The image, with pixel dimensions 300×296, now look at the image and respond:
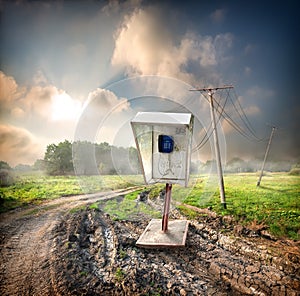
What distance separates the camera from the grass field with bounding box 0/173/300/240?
394 cm

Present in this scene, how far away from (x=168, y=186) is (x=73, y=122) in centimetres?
234

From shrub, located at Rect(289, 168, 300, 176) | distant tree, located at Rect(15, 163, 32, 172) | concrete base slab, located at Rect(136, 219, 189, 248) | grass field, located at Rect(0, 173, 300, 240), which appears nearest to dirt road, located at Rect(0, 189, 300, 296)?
concrete base slab, located at Rect(136, 219, 189, 248)

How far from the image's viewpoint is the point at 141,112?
11.1 feet

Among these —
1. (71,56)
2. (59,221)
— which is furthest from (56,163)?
(71,56)

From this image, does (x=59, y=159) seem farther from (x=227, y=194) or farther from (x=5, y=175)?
(x=227, y=194)

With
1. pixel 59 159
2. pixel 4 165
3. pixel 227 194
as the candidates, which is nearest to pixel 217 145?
pixel 227 194

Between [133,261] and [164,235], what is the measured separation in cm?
58

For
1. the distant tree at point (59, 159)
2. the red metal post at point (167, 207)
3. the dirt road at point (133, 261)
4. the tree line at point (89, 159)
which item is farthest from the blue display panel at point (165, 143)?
the distant tree at point (59, 159)

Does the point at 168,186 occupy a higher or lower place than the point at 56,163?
lower

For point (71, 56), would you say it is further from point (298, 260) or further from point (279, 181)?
point (298, 260)

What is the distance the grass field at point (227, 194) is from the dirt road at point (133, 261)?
11.2 inches

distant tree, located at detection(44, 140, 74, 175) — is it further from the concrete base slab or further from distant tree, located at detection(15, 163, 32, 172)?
the concrete base slab

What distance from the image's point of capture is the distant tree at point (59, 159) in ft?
17.9

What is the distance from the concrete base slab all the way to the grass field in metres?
0.52
